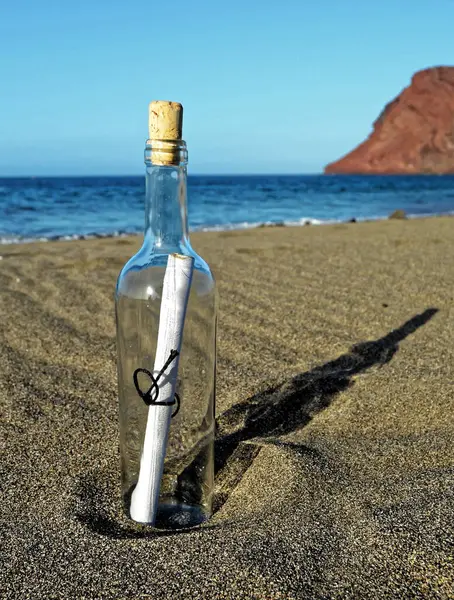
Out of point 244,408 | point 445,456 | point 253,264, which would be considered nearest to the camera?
point 445,456

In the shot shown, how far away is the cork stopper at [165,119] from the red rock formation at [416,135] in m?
88.4

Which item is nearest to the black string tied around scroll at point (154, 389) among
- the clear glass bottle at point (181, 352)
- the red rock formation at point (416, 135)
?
the clear glass bottle at point (181, 352)

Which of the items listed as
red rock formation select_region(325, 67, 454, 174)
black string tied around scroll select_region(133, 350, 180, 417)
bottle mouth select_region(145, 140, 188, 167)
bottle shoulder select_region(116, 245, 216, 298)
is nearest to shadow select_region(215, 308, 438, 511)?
black string tied around scroll select_region(133, 350, 180, 417)

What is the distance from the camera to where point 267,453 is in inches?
72.7

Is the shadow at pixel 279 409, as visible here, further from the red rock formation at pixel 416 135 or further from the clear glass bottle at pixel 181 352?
the red rock formation at pixel 416 135

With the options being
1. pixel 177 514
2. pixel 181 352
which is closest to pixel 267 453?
pixel 177 514

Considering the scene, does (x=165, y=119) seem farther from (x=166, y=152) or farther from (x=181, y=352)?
(x=181, y=352)

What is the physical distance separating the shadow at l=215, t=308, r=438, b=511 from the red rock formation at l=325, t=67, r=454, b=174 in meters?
87.1

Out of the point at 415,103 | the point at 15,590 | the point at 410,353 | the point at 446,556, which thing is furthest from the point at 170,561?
the point at 415,103

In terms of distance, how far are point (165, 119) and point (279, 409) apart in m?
1.21

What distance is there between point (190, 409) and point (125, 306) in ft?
1.03

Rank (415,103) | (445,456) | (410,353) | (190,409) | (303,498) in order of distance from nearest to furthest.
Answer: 1. (303,498)
2. (190,409)
3. (445,456)
4. (410,353)
5. (415,103)

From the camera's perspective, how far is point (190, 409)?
166 cm

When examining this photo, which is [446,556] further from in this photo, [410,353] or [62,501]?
[410,353]
